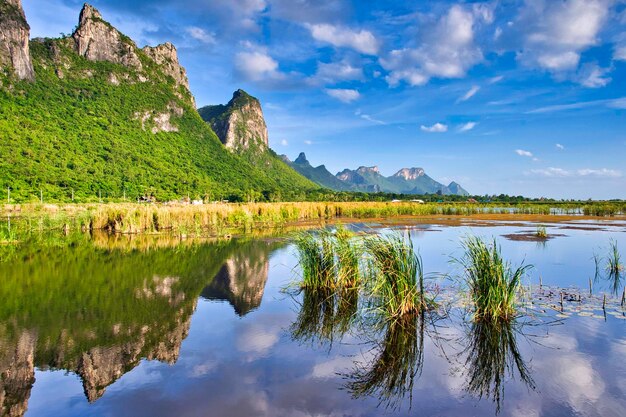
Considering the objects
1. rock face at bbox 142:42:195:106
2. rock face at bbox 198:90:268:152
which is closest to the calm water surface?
rock face at bbox 142:42:195:106

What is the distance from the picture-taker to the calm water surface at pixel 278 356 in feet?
16.3

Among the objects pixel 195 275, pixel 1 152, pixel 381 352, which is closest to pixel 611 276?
pixel 381 352

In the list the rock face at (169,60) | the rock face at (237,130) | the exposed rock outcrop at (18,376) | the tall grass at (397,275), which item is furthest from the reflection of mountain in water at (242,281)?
the rock face at (237,130)

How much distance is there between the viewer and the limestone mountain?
65062mm

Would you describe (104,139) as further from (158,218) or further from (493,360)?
(493,360)

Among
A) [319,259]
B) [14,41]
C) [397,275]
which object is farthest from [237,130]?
[397,275]

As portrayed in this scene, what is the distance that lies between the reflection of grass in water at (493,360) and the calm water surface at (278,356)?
0.03 metres

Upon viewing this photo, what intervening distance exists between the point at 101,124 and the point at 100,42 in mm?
42460

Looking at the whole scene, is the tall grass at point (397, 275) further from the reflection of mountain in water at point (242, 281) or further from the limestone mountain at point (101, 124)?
the limestone mountain at point (101, 124)

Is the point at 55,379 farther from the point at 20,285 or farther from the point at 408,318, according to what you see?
the point at 20,285

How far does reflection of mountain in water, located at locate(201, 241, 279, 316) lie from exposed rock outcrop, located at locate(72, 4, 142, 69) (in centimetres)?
12566

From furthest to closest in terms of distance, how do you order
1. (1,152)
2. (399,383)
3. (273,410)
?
(1,152) → (399,383) → (273,410)

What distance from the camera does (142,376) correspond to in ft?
18.7

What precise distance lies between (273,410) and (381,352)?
7.80 ft
